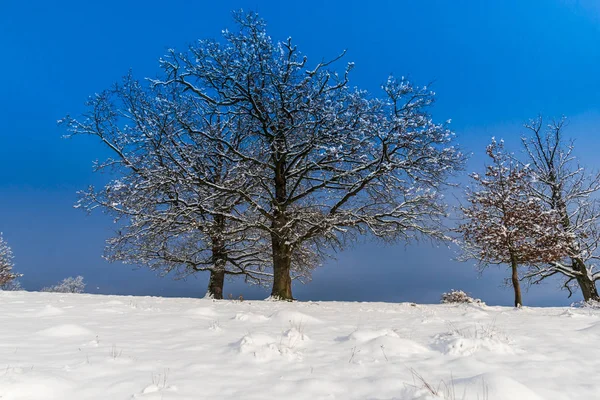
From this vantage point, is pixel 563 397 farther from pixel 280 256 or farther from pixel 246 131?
pixel 246 131

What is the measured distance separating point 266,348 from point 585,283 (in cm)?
2339

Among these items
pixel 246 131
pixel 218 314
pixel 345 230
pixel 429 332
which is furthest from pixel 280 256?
pixel 429 332

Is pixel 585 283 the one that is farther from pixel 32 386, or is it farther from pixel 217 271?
pixel 32 386

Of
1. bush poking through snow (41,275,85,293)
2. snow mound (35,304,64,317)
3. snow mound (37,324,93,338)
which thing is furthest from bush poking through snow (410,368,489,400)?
bush poking through snow (41,275,85,293)

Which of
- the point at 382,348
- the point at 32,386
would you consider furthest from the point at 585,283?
the point at 32,386

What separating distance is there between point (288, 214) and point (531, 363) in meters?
11.3

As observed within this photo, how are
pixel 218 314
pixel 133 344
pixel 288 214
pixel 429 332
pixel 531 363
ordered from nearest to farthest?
1. pixel 531 363
2. pixel 133 344
3. pixel 429 332
4. pixel 218 314
5. pixel 288 214

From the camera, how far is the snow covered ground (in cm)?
362

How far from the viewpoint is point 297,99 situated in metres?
14.4

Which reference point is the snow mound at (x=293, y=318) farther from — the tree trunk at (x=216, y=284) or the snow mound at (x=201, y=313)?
the tree trunk at (x=216, y=284)

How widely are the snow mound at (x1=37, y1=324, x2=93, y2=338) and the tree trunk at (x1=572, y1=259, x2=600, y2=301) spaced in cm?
2430

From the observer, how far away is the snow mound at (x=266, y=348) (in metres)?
4.78

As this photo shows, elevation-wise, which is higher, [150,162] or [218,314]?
[150,162]

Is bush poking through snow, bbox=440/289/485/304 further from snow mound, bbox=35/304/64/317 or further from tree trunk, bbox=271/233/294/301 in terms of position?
snow mound, bbox=35/304/64/317
